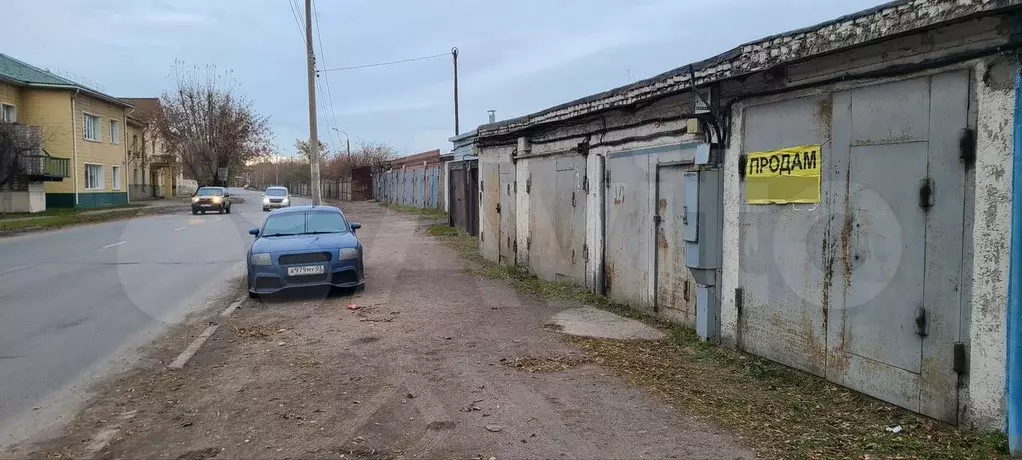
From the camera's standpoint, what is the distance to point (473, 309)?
9.12 meters

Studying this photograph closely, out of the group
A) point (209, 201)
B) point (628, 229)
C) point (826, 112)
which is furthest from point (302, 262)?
point (209, 201)

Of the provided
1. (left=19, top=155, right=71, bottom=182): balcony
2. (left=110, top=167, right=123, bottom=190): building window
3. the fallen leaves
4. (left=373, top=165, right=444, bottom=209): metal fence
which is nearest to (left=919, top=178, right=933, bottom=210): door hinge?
the fallen leaves

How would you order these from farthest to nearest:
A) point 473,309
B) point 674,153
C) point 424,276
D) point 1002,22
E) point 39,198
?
point 39,198 → point 424,276 → point 473,309 → point 674,153 → point 1002,22

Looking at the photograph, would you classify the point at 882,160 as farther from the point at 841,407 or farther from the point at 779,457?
the point at 779,457

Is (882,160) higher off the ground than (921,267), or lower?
higher

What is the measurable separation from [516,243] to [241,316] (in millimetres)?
5483

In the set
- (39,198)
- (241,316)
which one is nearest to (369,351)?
(241,316)

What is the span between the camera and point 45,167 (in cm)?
3406

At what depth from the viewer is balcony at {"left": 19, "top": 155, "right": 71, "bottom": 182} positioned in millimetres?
31859

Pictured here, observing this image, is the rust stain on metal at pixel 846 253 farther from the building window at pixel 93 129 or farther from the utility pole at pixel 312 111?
the building window at pixel 93 129

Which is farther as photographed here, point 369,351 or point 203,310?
point 203,310

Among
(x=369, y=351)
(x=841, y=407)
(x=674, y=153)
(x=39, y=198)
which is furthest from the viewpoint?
(x=39, y=198)

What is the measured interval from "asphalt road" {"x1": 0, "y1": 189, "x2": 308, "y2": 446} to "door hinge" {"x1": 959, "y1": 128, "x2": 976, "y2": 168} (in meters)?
6.57

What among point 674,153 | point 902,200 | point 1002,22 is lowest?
point 902,200
